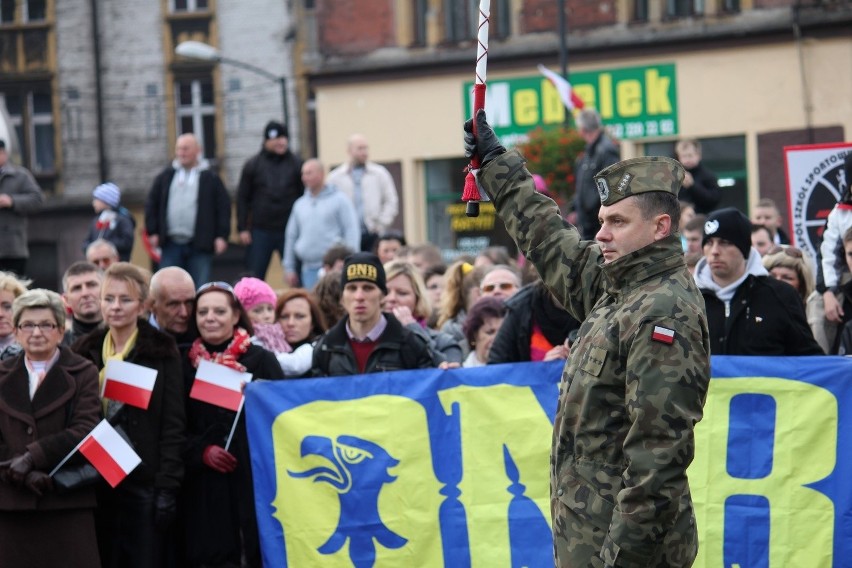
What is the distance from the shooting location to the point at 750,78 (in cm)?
2694

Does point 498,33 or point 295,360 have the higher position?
point 498,33

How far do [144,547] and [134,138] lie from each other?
33.3m

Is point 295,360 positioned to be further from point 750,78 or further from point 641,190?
point 750,78

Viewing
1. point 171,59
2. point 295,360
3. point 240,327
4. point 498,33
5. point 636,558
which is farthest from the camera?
point 171,59

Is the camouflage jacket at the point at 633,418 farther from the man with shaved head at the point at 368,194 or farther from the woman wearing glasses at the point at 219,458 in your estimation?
the man with shaved head at the point at 368,194

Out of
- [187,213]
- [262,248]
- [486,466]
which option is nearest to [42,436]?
[486,466]

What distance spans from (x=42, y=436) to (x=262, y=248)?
7.63 m

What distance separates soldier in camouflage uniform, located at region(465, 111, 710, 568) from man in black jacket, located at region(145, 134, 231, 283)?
31.0ft

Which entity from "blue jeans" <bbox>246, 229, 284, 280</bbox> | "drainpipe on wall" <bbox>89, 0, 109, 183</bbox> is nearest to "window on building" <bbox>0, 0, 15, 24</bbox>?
"drainpipe on wall" <bbox>89, 0, 109, 183</bbox>

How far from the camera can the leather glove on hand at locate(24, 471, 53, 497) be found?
786cm

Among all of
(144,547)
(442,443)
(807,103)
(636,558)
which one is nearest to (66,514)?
(144,547)

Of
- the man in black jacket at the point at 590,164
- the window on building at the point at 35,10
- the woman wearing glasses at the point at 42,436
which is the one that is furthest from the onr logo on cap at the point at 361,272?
the window on building at the point at 35,10

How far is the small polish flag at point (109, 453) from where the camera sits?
802 centimetres

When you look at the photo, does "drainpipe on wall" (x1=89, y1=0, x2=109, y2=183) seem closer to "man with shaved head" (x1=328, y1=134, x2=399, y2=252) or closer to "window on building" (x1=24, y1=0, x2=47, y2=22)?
"window on building" (x1=24, y1=0, x2=47, y2=22)
